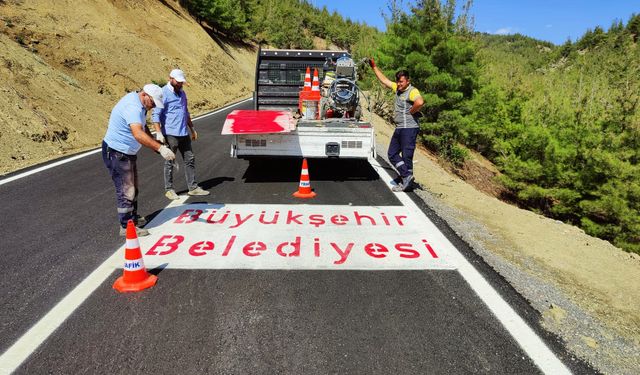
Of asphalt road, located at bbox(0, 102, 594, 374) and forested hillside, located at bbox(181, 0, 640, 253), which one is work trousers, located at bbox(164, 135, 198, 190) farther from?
forested hillside, located at bbox(181, 0, 640, 253)

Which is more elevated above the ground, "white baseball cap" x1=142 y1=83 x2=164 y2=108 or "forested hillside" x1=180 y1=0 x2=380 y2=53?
"forested hillside" x1=180 y1=0 x2=380 y2=53

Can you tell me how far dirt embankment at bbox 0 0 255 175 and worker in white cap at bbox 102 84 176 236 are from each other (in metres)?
5.12

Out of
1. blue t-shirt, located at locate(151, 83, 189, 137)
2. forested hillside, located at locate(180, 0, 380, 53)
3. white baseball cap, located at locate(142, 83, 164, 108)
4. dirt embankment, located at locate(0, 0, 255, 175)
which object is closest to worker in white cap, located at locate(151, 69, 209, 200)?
blue t-shirt, located at locate(151, 83, 189, 137)

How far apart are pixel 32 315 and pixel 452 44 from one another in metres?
19.8

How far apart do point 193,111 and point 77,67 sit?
234 inches

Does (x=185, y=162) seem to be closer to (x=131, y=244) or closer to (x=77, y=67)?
(x=131, y=244)

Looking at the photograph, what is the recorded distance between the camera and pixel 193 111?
2181 cm

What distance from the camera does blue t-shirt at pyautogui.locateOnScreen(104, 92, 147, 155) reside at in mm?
4668

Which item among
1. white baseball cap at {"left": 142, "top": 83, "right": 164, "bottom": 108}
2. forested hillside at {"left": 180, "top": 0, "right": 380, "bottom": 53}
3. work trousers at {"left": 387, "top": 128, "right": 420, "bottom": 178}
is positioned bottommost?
work trousers at {"left": 387, "top": 128, "right": 420, "bottom": 178}

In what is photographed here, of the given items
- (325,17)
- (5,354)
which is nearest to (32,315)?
(5,354)

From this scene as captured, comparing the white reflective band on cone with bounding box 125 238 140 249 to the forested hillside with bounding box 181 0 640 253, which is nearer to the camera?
Answer: the white reflective band on cone with bounding box 125 238 140 249

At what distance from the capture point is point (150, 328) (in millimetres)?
3070

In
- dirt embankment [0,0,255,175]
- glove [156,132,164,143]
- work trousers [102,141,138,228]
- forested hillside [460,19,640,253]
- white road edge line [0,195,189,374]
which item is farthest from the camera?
forested hillside [460,19,640,253]

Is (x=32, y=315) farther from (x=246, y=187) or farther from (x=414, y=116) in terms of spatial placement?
(x=414, y=116)
